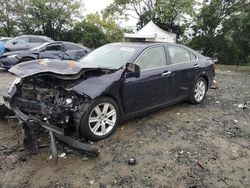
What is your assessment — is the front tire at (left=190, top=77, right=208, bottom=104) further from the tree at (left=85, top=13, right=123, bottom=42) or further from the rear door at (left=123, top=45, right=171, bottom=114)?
the tree at (left=85, top=13, right=123, bottom=42)

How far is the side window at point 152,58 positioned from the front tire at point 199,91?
1295mm

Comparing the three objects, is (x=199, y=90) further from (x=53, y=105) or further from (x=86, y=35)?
(x=86, y=35)

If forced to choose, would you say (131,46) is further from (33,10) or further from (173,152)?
(33,10)

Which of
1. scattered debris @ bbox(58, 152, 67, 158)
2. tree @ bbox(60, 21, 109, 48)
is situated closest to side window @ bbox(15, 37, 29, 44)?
scattered debris @ bbox(58, 152, 67, 158)

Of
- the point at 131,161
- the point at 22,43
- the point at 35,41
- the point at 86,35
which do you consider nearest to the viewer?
the point at 131,161

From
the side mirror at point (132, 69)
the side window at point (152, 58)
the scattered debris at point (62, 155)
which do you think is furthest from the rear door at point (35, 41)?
the scattered debris at point (62, 155)

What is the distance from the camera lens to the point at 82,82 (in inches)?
165

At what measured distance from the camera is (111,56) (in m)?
5.20

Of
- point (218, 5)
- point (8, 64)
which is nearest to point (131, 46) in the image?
point (8, 64)

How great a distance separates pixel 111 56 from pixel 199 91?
96.7 inches

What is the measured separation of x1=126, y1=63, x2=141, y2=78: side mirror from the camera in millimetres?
4571

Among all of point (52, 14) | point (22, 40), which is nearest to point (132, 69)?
point (22, 40)

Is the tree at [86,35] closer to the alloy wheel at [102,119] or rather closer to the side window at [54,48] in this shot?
the side window at [54,48]

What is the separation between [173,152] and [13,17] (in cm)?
2866
